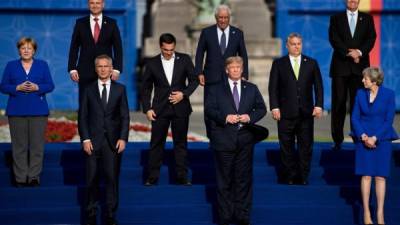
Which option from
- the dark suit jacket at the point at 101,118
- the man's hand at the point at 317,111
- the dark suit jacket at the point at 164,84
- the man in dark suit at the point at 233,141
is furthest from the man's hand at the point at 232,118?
the man's hand at the point at 317,111

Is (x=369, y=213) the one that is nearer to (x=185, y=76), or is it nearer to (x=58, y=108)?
(x=185, y=76)

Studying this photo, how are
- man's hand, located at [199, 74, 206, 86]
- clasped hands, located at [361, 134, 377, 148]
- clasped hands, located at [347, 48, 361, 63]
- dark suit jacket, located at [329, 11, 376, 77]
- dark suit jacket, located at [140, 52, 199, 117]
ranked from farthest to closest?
dark suit jacket, located at [329, 11, 376, 77]
clasped hands, located at [347, 48, 361, 63]
man's hand, located at [199, 74, 206, 86]
dark suit jacket, located at [140, 52, 199, 117]
clasped hands, located at [361, 134, 377, 148]

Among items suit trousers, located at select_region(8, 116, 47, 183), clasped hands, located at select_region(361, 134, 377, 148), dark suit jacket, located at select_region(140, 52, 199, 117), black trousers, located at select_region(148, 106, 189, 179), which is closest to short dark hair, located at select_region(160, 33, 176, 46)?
dark suit jacket, located at select_region(140, 52, 199, 117)

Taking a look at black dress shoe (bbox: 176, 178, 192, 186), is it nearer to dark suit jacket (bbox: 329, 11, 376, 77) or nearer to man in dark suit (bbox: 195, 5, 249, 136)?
man in dark suit (bbox: 195, 5, 249, 136)

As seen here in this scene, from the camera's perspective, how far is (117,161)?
10125mm

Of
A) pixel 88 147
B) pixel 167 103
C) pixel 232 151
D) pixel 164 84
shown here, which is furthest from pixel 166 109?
pixel 88 147

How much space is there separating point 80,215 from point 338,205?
279 centimetres

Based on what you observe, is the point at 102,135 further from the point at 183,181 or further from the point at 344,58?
the point at 344,58

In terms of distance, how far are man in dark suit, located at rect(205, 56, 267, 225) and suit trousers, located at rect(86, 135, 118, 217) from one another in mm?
1050

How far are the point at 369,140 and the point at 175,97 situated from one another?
2358 millimetres

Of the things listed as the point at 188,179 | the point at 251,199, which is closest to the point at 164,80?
the point at 188,179

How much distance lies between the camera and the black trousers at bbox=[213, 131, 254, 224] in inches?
397

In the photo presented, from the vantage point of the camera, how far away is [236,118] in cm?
1002

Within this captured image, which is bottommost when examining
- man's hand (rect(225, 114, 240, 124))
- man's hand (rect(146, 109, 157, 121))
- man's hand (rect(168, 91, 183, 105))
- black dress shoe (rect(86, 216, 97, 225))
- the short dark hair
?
black dress shoe (rect(86, 216, 97, 225))
